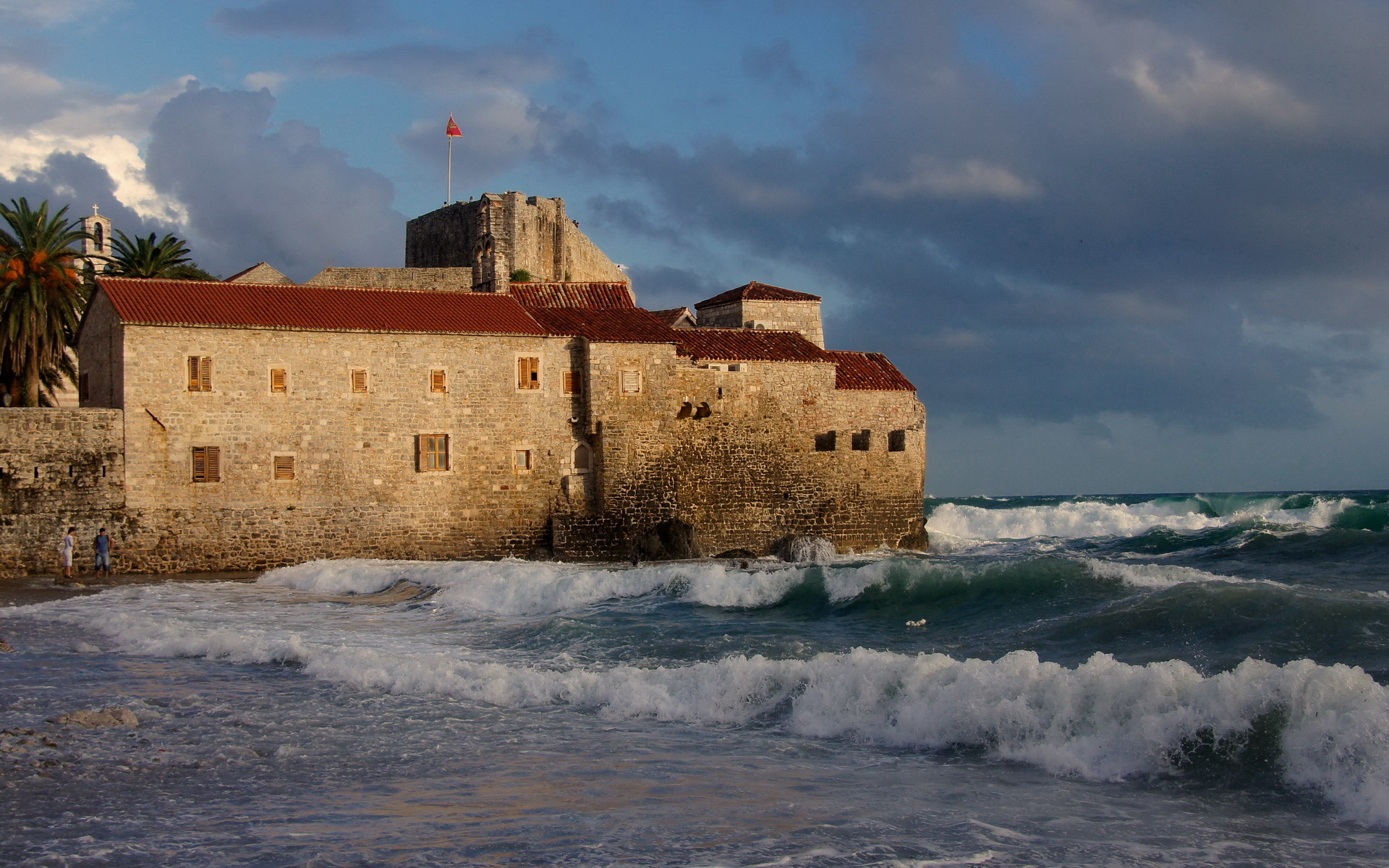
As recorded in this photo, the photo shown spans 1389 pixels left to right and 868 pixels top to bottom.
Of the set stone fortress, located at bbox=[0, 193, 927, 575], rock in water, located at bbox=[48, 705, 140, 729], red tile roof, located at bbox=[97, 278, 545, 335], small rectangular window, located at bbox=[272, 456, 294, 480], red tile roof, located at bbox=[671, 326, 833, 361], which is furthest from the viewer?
red tile roof, located at bbox=[671, 326, 833, 361]

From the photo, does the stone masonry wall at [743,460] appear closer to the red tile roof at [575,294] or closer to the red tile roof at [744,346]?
the red tile roof at [744,346]

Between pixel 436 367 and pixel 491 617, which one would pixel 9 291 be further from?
pixel 491 617

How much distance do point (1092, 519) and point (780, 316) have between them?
83.7 feet

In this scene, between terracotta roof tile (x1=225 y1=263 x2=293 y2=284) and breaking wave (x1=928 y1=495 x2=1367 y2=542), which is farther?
breaking wave (x1=928 y1=495 x2=1367 y2=542)

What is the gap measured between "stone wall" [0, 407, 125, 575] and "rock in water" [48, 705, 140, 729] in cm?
1556

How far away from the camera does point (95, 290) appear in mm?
26219

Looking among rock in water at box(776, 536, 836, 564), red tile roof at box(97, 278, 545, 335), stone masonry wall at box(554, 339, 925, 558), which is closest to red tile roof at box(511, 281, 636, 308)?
red tile roof at box(97, 278, 545, 335)

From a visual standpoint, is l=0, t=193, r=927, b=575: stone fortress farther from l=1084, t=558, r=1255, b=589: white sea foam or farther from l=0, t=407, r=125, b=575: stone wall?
l=1084, t=558, r=1255, b=589: white sea foam

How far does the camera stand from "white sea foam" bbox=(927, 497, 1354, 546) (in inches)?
2005

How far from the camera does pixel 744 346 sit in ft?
102

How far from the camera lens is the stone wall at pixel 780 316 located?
36.5 metres

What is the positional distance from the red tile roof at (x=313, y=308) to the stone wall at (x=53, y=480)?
8.12ft

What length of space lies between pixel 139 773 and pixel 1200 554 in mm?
29476

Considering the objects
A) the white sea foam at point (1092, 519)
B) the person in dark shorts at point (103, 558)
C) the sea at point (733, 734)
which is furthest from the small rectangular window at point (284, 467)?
the white sea foam at point (1092, 519)
